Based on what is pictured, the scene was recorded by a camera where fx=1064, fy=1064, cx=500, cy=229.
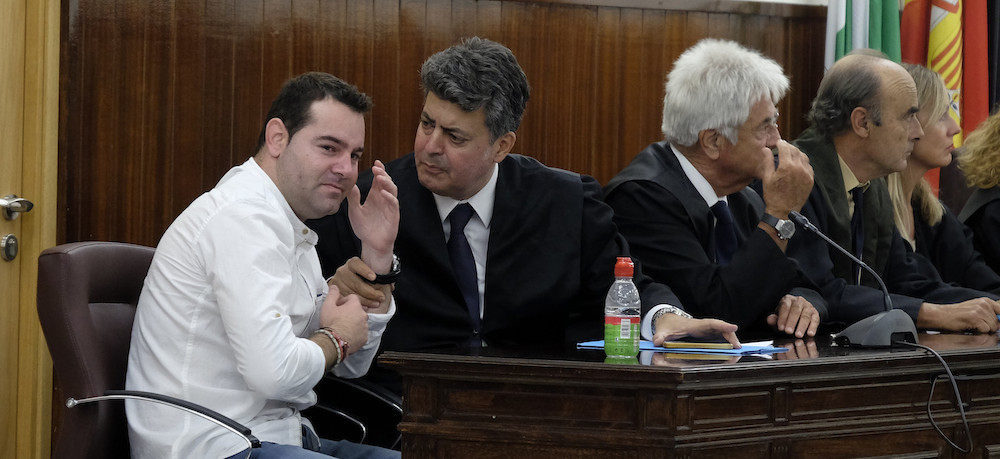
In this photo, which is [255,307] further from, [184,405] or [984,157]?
[984,157]

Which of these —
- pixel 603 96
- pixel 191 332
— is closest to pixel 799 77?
pixel 603 96

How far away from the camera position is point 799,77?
4.19m

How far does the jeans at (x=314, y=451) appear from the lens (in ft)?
6.46

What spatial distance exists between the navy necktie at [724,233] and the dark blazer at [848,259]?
0.18 meters

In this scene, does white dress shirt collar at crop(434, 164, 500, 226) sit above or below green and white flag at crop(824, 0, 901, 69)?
below

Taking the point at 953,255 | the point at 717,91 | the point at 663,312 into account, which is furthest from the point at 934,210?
the point at 663,312

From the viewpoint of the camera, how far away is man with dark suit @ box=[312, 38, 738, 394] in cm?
264

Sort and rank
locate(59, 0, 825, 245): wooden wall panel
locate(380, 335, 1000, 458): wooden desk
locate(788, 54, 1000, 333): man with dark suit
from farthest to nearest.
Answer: locate(59, 0, 825, 245): wooden wall panel < locate(788, 54, 1000, 333): man with dark suit < locate(380, 335, 1000, 458): wooden desk

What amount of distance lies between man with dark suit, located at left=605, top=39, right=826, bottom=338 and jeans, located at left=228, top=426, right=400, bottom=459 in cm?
94

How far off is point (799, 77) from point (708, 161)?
1417 mm

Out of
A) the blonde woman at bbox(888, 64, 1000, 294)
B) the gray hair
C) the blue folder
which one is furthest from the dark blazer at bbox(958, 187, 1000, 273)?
the blue folder

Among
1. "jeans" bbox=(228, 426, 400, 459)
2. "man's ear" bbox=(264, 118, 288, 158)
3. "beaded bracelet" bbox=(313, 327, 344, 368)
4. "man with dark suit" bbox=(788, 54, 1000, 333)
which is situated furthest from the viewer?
"man with dark suit" bbox=(788, 54, 1000, 333)

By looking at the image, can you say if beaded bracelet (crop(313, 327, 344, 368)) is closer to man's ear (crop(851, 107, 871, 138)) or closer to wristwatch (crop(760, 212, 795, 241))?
wristwatch (crop(760, 212, 795, 241))

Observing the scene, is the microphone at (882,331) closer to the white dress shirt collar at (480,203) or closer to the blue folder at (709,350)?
the blue folder at (709,350)
